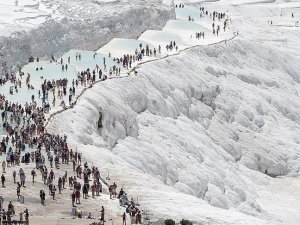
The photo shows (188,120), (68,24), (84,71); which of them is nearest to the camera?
(84,71)

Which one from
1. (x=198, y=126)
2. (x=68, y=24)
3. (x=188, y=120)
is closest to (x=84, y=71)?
(x=188, y=120)

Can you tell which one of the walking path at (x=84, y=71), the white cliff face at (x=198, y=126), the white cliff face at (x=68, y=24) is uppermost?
the white cliff face at (x=68, y=24)

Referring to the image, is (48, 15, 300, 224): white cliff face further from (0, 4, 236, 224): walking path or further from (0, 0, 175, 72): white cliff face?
(0, 0, 175, 72): white cliff face

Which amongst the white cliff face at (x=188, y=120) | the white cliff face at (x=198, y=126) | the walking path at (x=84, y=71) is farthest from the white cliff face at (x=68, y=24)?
the white cliff face at (x=198, y=126)

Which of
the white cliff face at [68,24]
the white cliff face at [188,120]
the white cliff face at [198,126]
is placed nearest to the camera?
the white cliff face at [188,120]

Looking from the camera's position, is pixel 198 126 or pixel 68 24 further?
pixel 68 24

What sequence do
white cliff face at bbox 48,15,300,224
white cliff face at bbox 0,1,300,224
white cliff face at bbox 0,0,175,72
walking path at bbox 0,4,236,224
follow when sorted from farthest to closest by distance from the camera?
1. white cliff face at bbox 0,0,175,72
2. white cliff face at bbox 48,15,300,224
3. white cliff face at bbox 0,1,300,224
4. walking path at bbox 0,4,236,224

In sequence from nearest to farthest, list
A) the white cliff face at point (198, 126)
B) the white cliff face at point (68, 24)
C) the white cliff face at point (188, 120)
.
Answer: the white cliff face at point (188, 120) → the white cliff face at point (198, 126) → the white cliff face at point (68, 24)

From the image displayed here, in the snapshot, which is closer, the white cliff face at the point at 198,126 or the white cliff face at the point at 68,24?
the white cliff face at the point at 198,126

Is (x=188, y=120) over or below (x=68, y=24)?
below

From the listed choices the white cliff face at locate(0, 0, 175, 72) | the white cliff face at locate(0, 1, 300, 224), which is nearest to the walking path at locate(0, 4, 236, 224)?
the white cliff face at locate(0, 1, 300, 224)

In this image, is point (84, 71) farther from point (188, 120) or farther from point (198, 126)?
point (198, 126)

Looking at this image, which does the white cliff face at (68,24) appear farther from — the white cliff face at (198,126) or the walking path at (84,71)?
the white cliff face at (198,126)
